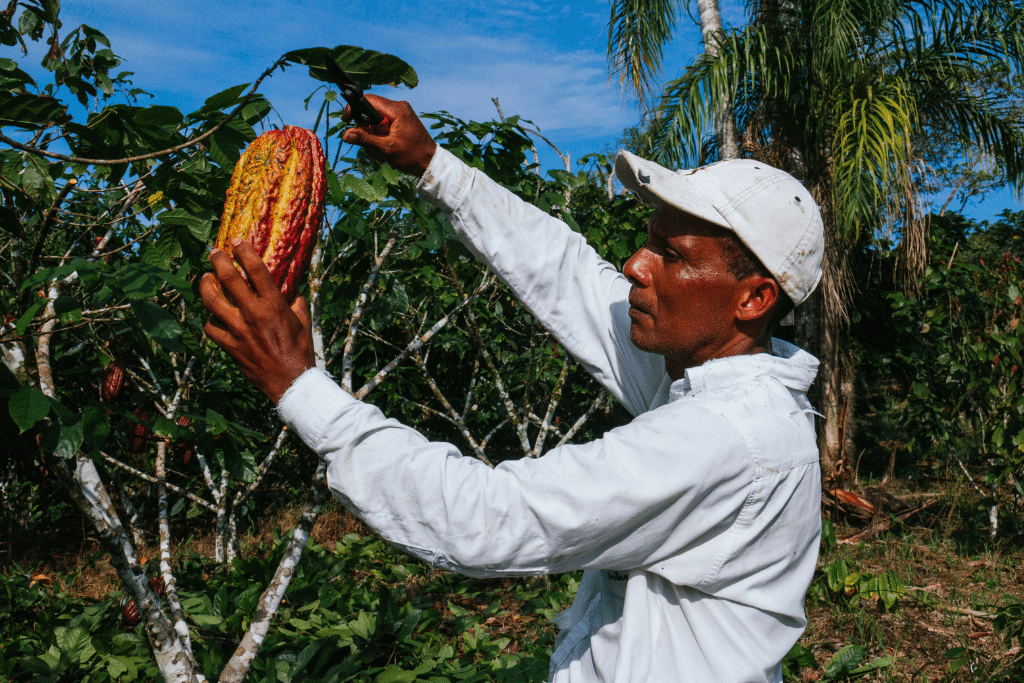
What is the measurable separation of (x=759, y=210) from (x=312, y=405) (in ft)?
3.17

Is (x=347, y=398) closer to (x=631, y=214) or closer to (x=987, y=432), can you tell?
(x=631, y=214)

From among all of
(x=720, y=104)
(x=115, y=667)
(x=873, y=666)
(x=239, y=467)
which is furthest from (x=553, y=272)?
(x=720, y=104)

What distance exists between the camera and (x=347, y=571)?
16.5ft

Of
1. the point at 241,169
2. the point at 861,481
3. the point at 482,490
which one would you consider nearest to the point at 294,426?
the point at 482,490

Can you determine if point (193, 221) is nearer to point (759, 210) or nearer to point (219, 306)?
point (219, 306)

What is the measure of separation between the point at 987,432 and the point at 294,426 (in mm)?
5884

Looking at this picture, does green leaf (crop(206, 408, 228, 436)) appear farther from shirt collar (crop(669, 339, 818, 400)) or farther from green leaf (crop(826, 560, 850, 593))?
green leaf (crop(826, 560, 850, 593))

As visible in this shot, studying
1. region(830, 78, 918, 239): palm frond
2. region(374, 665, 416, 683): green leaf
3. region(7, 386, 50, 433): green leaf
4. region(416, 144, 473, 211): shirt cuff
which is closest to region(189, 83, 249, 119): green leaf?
region(416, 144, 473, 211): shirt cuff

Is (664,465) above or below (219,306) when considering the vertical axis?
below

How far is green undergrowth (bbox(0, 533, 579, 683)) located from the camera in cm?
326

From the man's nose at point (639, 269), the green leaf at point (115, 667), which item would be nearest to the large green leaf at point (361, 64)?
the man's nose at point (639, 269)

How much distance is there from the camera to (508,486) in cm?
114

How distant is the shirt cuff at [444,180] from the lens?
5.93 ft

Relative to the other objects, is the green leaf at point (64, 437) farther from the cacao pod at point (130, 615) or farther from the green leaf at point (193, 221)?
the cacao pod at point (130, 615)
